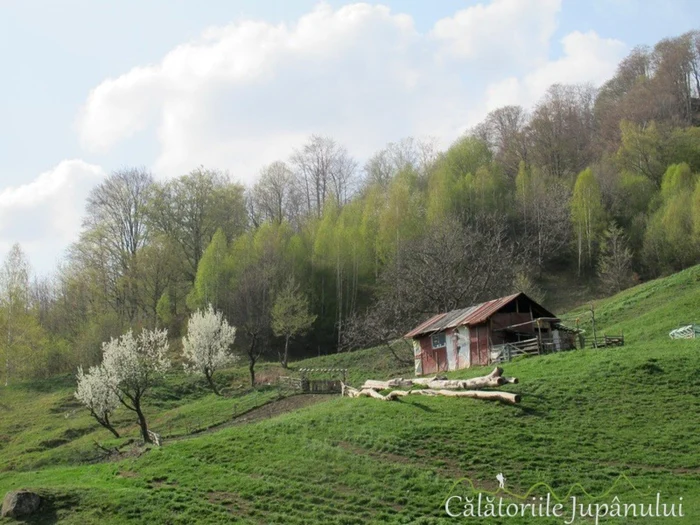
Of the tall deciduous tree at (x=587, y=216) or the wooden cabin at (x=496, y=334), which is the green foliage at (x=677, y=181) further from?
the wooden cabin at (x=496, y=334)

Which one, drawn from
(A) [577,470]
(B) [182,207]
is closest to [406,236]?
(B) [182,207]

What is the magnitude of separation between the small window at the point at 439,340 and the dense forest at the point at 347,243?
1393 cm

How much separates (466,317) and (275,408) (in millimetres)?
13445

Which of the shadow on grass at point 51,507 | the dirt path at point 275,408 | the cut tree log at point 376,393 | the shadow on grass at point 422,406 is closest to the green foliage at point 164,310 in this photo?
the dirt path at point 275,408

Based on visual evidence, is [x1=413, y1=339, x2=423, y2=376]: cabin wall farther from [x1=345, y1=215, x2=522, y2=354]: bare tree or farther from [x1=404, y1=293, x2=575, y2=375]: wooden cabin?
[x1=345, y1=215, x2=522, y2=354]: bare tree

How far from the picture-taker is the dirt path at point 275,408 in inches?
1618

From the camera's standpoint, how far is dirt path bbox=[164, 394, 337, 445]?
41.1 metres

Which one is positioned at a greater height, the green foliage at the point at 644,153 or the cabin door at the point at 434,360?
the green foliage at the point at 644,153

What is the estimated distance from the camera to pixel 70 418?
175 feet

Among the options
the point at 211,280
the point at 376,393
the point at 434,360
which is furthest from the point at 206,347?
the point at 376,393

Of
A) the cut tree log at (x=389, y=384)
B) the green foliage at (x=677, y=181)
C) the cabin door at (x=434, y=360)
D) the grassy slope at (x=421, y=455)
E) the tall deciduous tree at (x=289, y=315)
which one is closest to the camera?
the grassy slope at (x=421, y=455)

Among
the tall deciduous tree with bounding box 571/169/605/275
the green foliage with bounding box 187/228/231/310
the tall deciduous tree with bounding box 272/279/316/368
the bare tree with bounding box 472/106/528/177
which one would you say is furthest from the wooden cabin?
the bare tree with bounding box 472/106/528/177

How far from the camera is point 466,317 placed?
145 ft

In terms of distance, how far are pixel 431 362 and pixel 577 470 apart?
86.5 ft
